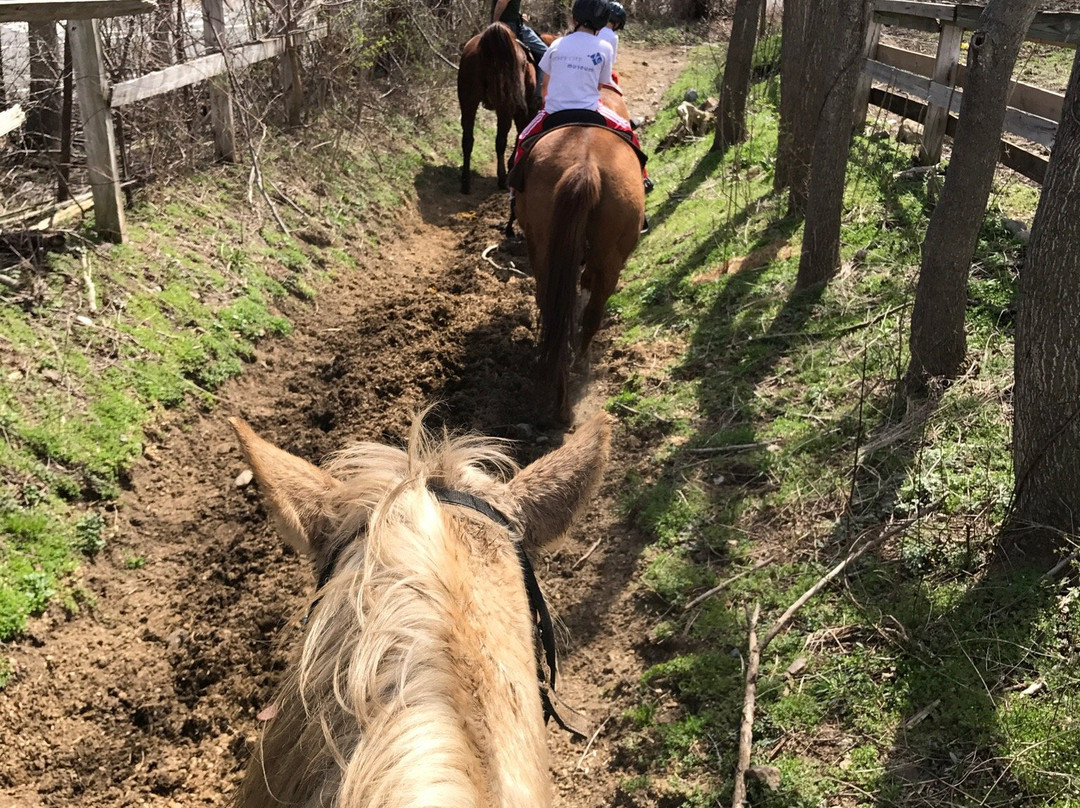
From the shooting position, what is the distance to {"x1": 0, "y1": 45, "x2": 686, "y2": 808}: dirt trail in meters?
3.57

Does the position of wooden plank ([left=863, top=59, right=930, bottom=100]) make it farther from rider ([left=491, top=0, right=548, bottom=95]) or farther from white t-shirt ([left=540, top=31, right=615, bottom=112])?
rider ([left=491, top=0, right=548, bottom=95])

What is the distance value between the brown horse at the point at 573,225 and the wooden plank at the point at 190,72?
3.00 meters

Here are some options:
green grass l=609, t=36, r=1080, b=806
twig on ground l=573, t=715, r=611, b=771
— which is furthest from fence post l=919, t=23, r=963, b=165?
twig on ground l=573, t=715, r=611, b=771

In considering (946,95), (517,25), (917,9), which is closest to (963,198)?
(946,95)

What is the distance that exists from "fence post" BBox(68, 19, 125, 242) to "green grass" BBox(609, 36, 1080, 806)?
13.2ft

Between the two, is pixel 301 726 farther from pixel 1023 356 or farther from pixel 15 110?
pixel 15 110

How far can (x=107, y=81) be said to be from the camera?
5.94m

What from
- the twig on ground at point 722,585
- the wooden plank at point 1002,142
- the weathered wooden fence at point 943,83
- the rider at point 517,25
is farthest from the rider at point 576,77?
the rider at point 517,25

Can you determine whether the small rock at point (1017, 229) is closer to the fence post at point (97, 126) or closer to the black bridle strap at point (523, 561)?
the black bridle strap at point (523, 561)

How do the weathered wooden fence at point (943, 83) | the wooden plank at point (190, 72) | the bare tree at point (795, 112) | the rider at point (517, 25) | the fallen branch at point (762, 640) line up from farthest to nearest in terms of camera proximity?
the rider at point (517, 25) → the bare tree at point (795, 112) → the wooden plank at point (190, 72) → the weathered wooden fence at point (943, 83) → the fallen branch at point (762, 640)

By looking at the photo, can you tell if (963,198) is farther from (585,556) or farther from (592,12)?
(592,12)

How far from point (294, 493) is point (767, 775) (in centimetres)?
220

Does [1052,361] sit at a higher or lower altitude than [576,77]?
lower

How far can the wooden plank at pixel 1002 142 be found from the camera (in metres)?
6.36
